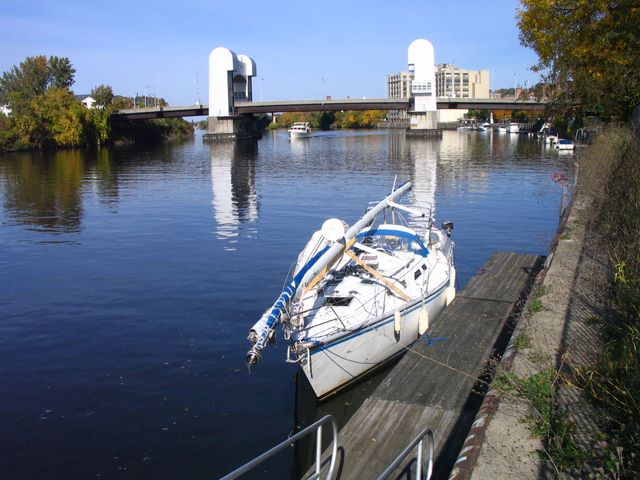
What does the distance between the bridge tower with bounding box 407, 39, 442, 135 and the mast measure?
107m

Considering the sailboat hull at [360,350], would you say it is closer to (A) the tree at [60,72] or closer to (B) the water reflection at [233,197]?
(B) the water reflection at [233,197]

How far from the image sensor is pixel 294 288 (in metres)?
12.2

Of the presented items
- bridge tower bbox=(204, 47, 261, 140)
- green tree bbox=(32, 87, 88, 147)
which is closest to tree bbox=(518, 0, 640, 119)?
green tree bbox=(32, 87, 88, 147)

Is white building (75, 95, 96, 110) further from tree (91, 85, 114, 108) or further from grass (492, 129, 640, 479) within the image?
grass (492, 129, 640, 479)

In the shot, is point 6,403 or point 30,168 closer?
point 6,403

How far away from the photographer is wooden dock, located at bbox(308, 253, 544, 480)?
9367mm

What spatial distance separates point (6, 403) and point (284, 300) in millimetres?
6239

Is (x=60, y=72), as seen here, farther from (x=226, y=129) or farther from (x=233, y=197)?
(x=233, y=197)

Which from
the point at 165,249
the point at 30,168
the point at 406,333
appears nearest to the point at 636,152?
the point at 406,333

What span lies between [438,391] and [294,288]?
336cm

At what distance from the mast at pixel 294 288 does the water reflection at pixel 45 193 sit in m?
20.2

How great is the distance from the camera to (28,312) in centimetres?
1791

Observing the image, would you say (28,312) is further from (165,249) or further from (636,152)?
(636,152)

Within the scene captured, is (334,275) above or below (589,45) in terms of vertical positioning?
below
